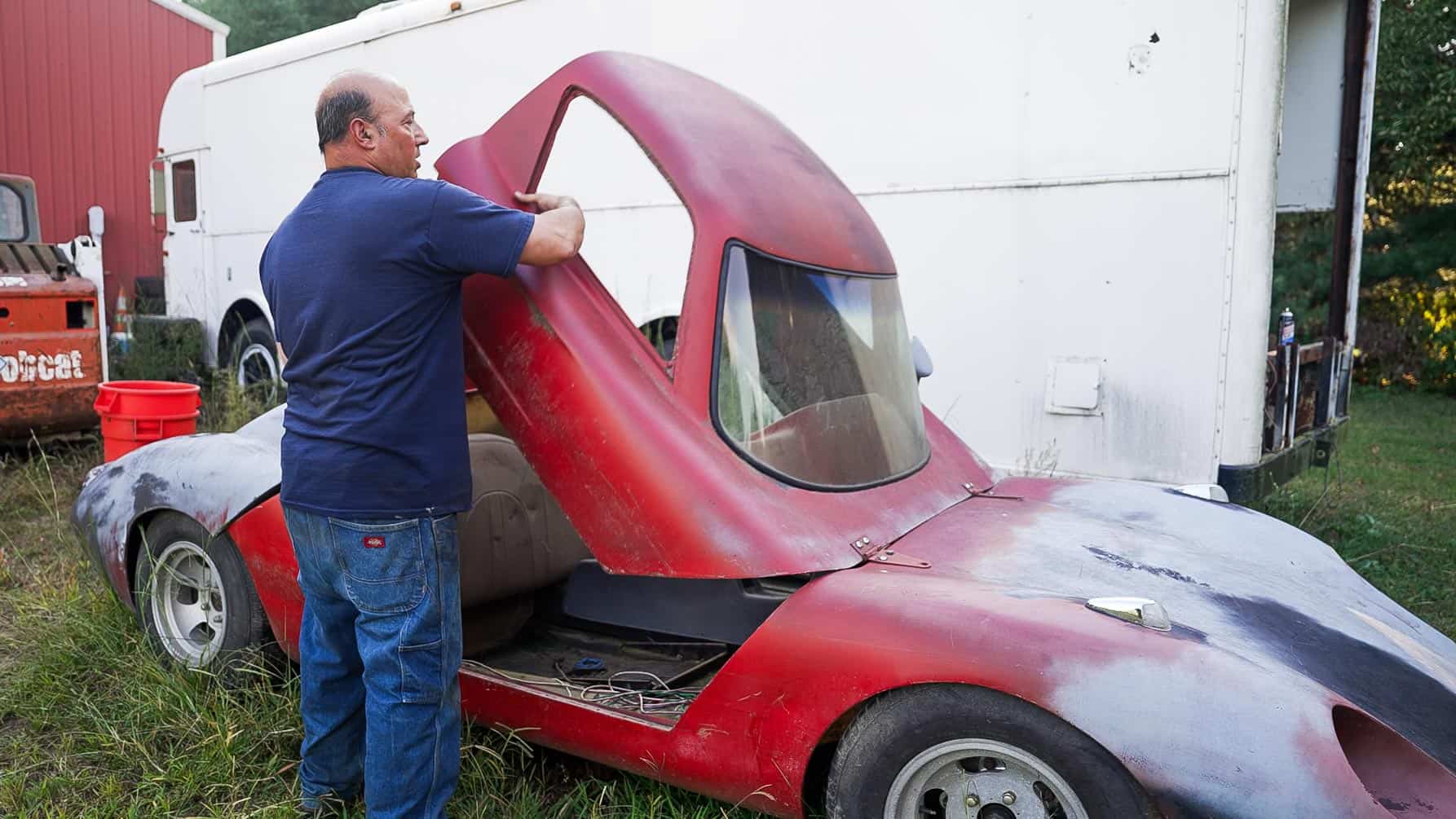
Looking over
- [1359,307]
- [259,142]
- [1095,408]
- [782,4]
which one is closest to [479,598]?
[1095,408]

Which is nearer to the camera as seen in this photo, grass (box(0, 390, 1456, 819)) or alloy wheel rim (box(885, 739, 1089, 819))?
alloy wheel rim (box(885, 739, 1089, 819))

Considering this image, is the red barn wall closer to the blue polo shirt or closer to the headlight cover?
the blue polo shirt

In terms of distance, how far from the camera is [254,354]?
28.4ft

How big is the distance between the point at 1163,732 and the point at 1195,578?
0.72 m

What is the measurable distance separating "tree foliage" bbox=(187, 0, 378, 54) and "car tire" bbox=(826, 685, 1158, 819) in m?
24.5

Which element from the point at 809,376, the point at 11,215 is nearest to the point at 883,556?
the point at 809,376

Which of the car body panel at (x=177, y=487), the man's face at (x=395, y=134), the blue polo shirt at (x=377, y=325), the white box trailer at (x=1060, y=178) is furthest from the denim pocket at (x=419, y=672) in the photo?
the white box trailer at (x=1060, y=178)

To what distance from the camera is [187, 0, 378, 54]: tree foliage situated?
23.2 m

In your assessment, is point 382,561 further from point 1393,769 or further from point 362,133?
point 1393,769

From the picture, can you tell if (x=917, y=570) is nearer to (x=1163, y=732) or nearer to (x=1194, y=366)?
(x=1163, y=732)

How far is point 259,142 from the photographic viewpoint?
8523 mm

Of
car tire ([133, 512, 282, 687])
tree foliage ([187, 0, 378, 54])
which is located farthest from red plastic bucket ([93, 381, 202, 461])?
tree foliage ([187, 0, 378, 54])

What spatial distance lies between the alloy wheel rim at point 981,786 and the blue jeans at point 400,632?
1.05 meters

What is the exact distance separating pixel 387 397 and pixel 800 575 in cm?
105
